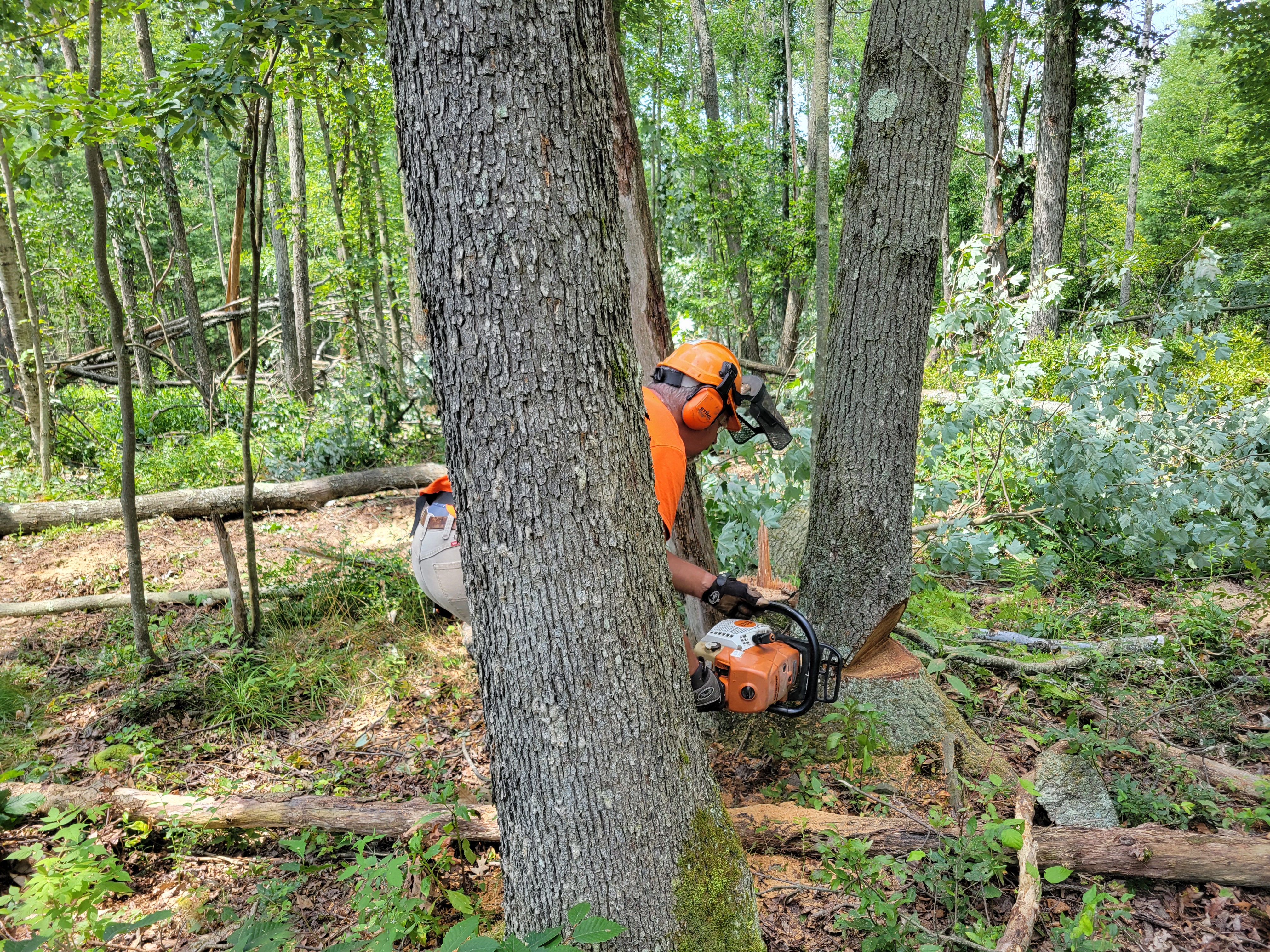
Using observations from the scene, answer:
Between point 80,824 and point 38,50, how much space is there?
4.36 metres

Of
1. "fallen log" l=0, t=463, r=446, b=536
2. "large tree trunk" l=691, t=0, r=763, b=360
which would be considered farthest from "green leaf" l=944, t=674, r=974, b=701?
"large tree trunk" l=691, t=0, r=763, b=360

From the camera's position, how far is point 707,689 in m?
2.53

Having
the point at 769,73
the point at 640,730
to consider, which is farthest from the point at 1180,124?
the point at 640,730

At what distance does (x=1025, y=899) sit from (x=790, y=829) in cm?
72

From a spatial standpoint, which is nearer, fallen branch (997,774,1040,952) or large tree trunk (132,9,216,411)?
fallen branch (997,774,1040,952)

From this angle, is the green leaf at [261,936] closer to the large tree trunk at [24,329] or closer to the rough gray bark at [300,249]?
the large tree trunk at [24,329]

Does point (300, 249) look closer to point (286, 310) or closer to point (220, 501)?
point (286, 310)

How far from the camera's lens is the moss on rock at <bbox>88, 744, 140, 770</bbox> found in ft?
10.3

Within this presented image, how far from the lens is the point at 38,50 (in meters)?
4.19

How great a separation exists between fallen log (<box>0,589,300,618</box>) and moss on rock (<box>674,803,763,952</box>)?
12.8ft

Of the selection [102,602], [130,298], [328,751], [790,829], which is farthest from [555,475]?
[130,298]

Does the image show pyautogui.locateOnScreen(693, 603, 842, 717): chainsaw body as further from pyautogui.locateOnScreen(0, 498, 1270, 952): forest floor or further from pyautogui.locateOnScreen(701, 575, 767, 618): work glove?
pyautogui.locateOnScreen(0, 498, 1270, 952): forest floor

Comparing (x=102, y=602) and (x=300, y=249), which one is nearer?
(x=102, y=602)

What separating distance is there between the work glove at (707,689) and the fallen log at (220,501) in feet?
14.2
